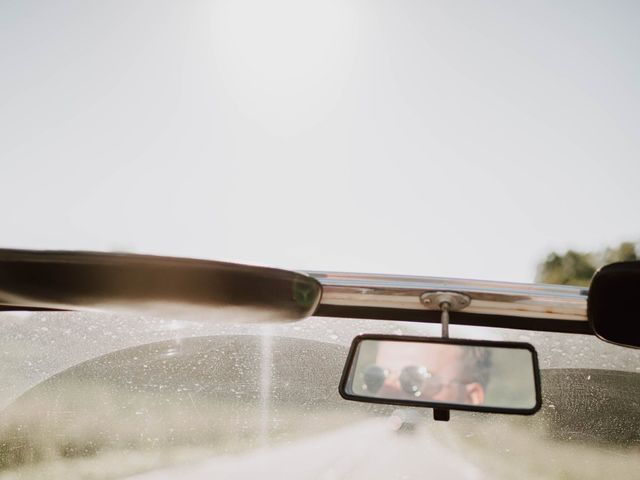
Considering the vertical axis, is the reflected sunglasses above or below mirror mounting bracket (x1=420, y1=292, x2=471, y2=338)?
below

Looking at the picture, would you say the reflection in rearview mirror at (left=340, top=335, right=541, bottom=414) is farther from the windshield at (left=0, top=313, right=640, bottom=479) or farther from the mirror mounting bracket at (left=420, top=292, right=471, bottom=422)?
the windshield at (left=0, top=313, right=640, bottom=479)

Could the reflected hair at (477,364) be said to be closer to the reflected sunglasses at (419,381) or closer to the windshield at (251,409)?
the reflected sunglasses at (419,381)

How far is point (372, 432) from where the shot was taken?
10.0 feet

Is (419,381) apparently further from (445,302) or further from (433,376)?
(445,302)

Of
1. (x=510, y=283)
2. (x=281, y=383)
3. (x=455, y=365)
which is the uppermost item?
(x=510, y=283)

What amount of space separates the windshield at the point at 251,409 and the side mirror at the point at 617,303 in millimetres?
1318

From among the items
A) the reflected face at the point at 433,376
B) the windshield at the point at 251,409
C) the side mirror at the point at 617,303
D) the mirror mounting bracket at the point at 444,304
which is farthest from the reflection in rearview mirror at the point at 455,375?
the side mirror at the point at 617,303

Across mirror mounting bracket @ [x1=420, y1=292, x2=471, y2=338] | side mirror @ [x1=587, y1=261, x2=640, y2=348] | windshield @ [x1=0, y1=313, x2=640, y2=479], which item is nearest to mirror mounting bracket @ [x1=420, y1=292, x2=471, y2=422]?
mirror mounting bracket @ [x1=420, y1=292, x2=471, y2=338]

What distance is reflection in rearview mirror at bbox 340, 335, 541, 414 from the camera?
7.16ft

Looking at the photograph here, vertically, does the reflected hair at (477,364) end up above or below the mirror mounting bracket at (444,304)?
below

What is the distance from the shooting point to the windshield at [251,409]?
2768mm

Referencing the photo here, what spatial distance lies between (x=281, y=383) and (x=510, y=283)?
142cm

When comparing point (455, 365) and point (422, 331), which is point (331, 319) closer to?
point (422, 331)

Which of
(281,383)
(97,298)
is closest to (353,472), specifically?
(281,383)
